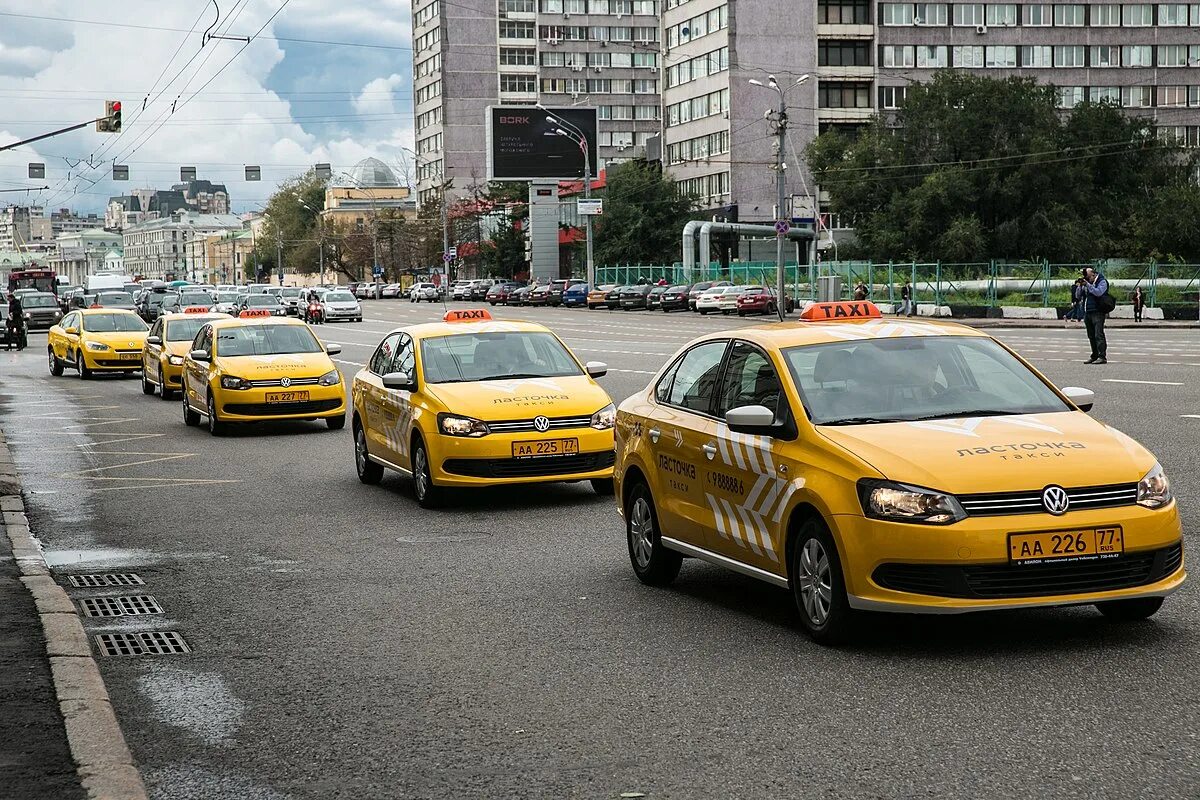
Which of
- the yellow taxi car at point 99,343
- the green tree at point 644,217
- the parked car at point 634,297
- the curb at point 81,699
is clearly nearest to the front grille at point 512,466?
the curb at point 81,699

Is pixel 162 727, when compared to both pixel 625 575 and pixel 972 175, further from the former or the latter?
pixel 972 175

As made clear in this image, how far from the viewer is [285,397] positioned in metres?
20.7

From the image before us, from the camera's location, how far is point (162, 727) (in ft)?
20.9

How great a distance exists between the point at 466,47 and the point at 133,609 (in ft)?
483

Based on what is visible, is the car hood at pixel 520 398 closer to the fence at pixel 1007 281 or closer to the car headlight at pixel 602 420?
the car headlight at pixel 602 420

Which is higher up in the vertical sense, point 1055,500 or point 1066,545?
point 1055,500

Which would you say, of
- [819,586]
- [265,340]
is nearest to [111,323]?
[265,340]

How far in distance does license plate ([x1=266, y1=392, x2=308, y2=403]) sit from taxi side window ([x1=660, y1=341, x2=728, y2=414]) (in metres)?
12.1

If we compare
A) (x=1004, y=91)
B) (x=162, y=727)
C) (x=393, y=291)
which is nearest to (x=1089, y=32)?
(x=1004, y=91)

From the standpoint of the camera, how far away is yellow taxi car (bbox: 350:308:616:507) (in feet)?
42.5

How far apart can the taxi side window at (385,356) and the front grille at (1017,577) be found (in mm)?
8556

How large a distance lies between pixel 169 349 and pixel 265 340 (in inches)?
263

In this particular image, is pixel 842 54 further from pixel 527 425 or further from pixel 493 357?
pixel 527 425

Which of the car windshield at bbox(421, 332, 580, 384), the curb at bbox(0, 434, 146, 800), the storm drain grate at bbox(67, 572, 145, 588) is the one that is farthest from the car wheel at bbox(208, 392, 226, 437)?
the storm drain grate at bbox(67, 572, 145, 588)
